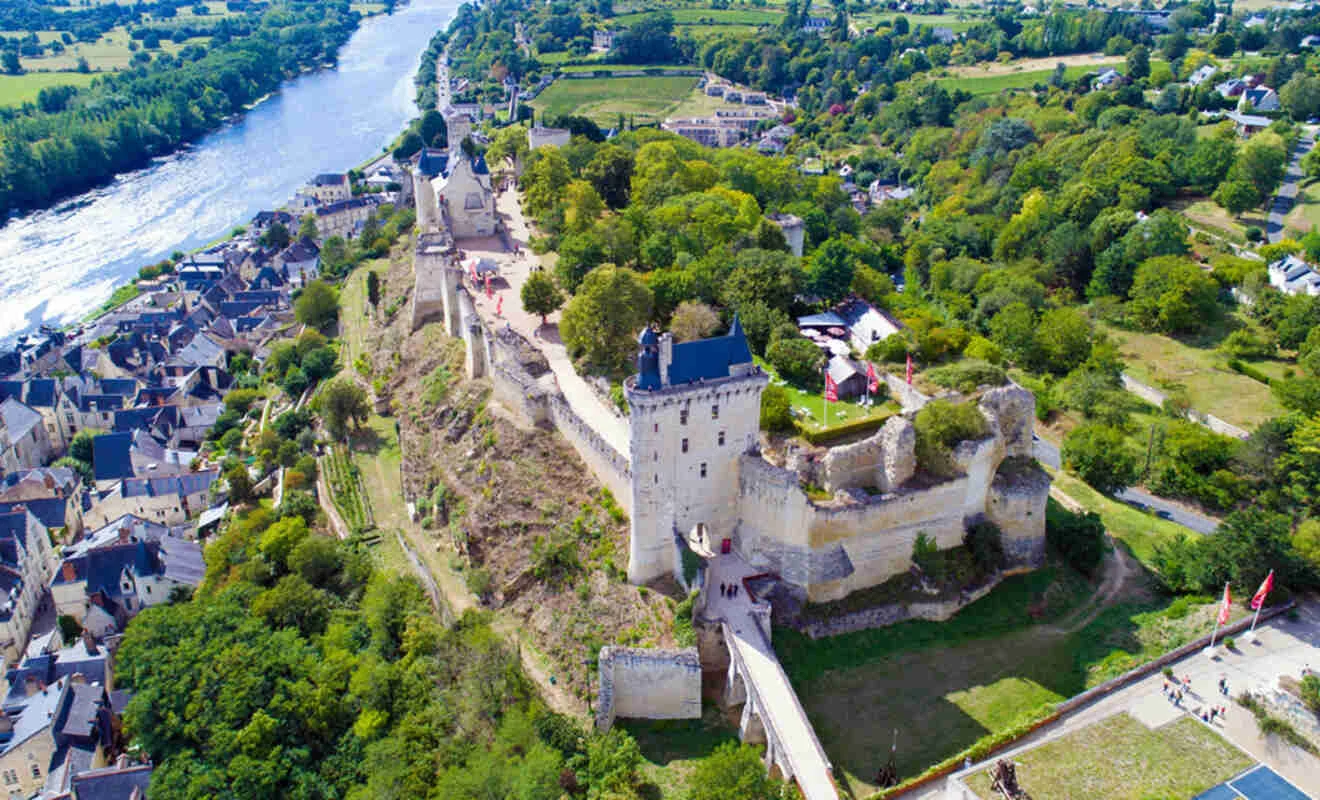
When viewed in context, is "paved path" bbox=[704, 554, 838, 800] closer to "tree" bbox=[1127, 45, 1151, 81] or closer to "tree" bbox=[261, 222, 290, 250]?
"tree" bbox=[261, 222, 290, 250]

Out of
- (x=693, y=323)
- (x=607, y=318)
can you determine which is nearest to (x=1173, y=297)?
(x=693, y=323)

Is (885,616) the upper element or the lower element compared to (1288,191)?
lower

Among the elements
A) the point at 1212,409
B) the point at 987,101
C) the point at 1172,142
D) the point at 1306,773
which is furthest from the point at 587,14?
the point at 1306,773

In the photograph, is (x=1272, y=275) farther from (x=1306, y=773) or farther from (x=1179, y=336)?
(x=1306, y=773)

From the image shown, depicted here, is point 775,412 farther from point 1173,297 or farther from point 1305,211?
point 1305,211

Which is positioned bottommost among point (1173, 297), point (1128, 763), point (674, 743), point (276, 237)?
Answer: point (276, 237)

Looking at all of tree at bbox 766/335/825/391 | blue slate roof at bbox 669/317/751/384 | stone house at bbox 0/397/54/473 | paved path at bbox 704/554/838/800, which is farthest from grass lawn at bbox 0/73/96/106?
paved path at bbox 704/554/838/800

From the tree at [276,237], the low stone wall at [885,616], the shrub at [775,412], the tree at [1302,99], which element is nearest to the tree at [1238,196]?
the tree at [1302,99]
